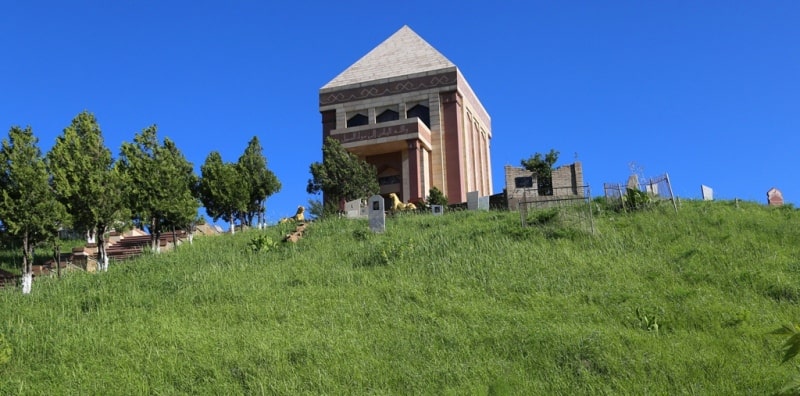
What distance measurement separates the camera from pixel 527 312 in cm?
1160

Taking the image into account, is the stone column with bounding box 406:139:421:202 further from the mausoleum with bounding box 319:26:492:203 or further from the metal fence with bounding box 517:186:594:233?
the metal fence with bounding box 517:186:594:233

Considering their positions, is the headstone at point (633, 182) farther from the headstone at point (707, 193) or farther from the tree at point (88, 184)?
the tree at point (88, 184)

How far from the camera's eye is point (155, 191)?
22.2 metres

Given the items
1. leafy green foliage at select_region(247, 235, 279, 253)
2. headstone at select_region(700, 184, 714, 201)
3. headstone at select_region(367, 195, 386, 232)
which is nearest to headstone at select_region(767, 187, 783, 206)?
headstone at select_region(700, 184, 714, 201)

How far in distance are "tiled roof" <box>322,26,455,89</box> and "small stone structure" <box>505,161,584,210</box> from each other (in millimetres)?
12573

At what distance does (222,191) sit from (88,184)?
25.8 feet

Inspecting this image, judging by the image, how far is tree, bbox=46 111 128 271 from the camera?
18812 millimetres

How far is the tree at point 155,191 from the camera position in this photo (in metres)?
21.9

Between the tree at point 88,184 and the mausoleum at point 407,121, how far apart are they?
50.6ft

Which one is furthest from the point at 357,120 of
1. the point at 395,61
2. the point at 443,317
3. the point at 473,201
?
the point at 443,317

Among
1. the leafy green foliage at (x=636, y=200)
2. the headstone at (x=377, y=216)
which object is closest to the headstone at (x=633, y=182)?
the leafy green foliage at (x=636, y=200)

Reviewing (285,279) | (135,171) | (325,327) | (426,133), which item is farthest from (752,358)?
(426,133)

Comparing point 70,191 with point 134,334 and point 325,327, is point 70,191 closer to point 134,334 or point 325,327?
point 134,334

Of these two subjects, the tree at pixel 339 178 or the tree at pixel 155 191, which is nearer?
the tree at pixel 155 191
